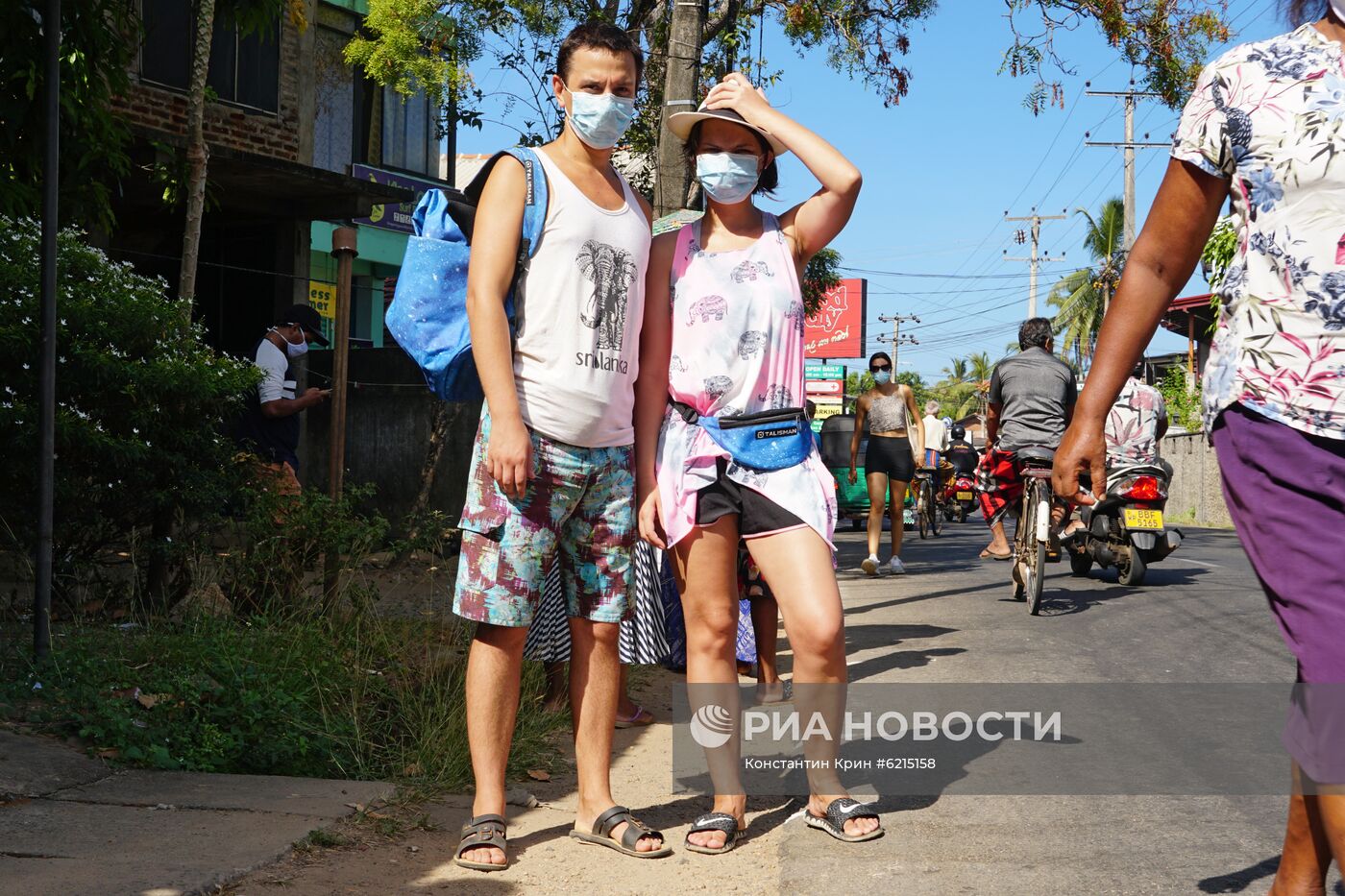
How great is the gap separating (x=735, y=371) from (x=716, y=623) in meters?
0.73

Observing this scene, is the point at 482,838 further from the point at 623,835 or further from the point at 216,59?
the point at 216,59

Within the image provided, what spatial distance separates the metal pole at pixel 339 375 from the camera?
6.59 metres

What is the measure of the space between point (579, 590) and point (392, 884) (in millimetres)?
919

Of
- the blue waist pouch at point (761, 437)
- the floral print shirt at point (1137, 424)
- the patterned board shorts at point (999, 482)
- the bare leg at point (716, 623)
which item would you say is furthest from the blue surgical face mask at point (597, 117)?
the floral print shirt at point (1137, 424)

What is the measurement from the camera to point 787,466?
12.9ft

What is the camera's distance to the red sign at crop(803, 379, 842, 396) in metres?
60.5

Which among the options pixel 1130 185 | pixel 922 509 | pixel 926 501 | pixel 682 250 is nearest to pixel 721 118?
pixel 682 250

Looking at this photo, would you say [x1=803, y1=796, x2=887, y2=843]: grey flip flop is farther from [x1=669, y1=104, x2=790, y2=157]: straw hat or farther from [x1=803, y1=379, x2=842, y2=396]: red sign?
[x1=803, y1=379, x2=842, y2=396]: red sign

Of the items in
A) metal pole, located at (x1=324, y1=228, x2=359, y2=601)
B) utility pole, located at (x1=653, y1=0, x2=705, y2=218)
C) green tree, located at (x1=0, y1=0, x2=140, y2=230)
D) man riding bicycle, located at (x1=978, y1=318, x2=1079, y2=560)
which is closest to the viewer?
metal pole, located at (x1=324, y1=228, x2=359, y2=601)

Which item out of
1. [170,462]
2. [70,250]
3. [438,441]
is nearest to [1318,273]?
[170,462]

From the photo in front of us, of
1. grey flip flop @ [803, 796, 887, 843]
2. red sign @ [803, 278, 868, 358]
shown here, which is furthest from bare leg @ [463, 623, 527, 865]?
red sign @ [803, 278, 868, 358]

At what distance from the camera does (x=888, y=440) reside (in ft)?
41.5

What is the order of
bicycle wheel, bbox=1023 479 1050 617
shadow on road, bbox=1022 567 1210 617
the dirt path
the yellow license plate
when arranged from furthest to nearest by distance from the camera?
the yellow license plate < shadow on road, bbox=1022 567 1210 617 < bicycle wheel, bbox=1023 479 1050 617 < the dirt path

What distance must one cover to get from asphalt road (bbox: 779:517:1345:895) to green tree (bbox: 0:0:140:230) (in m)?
5.67
